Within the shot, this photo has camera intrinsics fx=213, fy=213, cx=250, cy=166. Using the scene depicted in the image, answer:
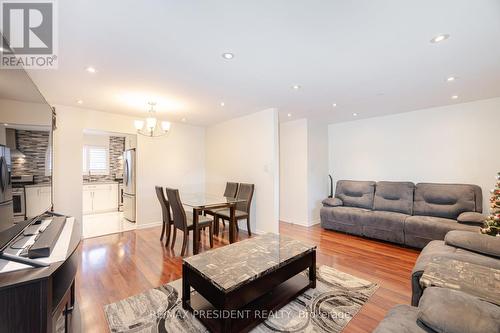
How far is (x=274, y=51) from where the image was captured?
2.09 m

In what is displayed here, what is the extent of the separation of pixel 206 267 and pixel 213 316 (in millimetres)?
425

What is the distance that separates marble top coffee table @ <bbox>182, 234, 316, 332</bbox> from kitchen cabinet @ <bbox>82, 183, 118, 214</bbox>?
5.46 meters

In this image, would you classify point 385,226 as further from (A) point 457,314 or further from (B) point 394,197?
(A) point 457,314

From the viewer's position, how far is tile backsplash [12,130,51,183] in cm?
145

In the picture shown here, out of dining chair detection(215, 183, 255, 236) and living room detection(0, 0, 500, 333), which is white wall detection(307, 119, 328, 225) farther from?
dining chair detection(215, 183, 255, 236)

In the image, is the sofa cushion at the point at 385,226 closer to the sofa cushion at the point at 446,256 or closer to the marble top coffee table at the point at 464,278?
the sofa cushion at the point at 446,256

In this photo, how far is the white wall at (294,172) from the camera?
504 cm

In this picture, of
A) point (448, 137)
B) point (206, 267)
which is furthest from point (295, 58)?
point (448, 137)

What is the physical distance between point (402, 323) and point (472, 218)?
3.08 meters

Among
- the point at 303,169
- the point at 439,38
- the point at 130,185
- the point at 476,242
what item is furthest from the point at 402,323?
the point at 130,185

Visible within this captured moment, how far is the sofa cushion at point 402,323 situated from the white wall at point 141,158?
4.77 meters

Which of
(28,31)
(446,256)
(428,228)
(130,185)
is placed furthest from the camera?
(130,185)

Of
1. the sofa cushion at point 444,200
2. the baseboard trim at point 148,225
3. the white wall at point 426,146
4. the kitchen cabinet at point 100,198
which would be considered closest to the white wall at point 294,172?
the white wall at point 426,146

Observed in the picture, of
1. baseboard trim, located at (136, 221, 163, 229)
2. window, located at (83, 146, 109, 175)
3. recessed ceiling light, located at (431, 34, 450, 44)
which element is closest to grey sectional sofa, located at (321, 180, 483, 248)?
recessed ceiling light, located at (431, 34, 450, 44)
